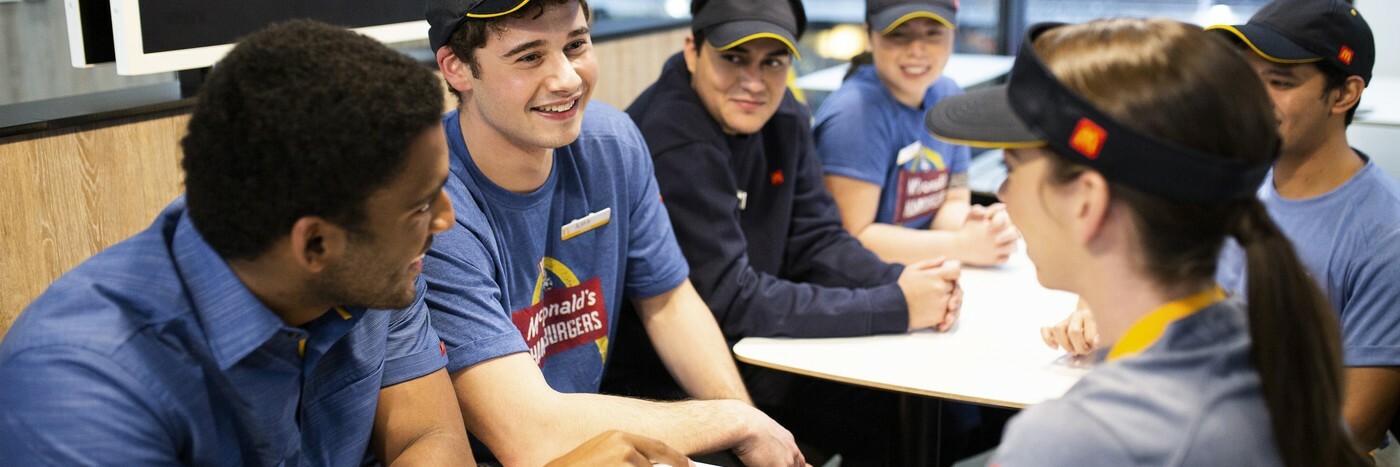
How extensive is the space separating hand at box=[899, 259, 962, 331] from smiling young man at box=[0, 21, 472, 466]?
1.05 meters

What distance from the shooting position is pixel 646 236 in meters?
2.05

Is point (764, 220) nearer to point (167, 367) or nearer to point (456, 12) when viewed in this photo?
point (456, 12)

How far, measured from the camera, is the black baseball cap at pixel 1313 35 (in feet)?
6.00

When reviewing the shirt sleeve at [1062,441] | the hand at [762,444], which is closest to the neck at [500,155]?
the hand at [762,444]

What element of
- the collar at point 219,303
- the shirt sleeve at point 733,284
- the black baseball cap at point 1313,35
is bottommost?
the shirt sleeve at point 733,284

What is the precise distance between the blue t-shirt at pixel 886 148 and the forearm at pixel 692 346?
730 millimetres

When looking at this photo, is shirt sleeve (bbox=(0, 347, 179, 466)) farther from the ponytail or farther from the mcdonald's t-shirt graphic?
the ponytail

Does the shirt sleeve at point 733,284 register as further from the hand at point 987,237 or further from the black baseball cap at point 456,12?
the black baseball cap at point 456,12

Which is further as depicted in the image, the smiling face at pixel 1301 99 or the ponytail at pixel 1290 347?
the smiling face at pixel 1301 99

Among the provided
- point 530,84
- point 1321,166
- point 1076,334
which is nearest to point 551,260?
point 530,84

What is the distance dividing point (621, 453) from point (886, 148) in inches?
57.4

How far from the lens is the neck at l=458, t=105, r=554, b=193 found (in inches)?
71.1

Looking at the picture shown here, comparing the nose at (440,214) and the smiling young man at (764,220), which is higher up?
the nose at (440,214)

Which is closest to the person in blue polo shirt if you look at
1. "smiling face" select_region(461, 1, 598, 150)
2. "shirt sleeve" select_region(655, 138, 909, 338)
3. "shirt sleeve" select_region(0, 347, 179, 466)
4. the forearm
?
"shirt sleeve" select_region(655, 138, 909, 338)
